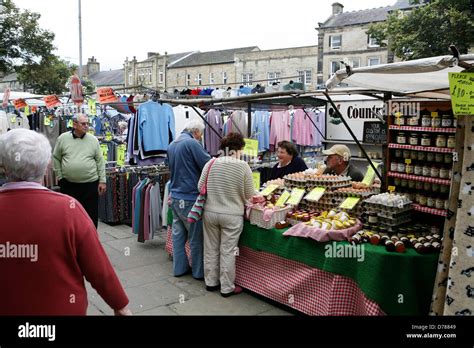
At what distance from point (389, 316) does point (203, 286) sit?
219 cm

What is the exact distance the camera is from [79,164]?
211 inches

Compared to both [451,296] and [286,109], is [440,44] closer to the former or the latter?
[286,109]

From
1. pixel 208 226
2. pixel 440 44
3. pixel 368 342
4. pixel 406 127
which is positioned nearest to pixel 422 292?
pixel 368 342

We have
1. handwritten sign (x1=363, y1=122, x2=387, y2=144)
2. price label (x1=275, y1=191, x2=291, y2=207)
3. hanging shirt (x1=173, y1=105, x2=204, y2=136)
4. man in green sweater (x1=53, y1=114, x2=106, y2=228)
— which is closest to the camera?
price label (x1=275, y1=191, x2=291, y2=207)

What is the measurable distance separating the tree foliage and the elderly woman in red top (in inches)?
873

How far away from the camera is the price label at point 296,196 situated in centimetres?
448

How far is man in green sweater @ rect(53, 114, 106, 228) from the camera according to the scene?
5.36 m

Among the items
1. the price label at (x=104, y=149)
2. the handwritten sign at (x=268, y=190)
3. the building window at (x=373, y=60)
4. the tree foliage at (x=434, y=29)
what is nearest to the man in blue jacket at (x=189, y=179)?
the handwritten sign at (x=268, y=190)

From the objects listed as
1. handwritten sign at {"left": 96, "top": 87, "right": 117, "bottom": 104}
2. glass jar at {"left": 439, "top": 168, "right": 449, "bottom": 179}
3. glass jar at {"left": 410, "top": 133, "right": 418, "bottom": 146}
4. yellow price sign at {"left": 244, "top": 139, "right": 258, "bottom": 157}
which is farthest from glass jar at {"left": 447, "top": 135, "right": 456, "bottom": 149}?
handwritten sign at {"left": 96, "top": 87, "right": 117, "bottom": 104}

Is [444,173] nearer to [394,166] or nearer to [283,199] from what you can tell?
[394,166]

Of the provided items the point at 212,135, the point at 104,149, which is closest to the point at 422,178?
the point at 212,135

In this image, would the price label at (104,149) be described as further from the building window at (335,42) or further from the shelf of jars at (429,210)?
the building window at (335,42)

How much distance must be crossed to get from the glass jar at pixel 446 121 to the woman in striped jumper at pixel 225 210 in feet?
6.04

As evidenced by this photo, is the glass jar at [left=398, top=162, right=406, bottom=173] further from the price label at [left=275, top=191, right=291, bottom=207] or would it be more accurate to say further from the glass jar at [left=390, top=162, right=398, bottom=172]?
the price label at [left=275, top=191, right=291, bottom=207]
